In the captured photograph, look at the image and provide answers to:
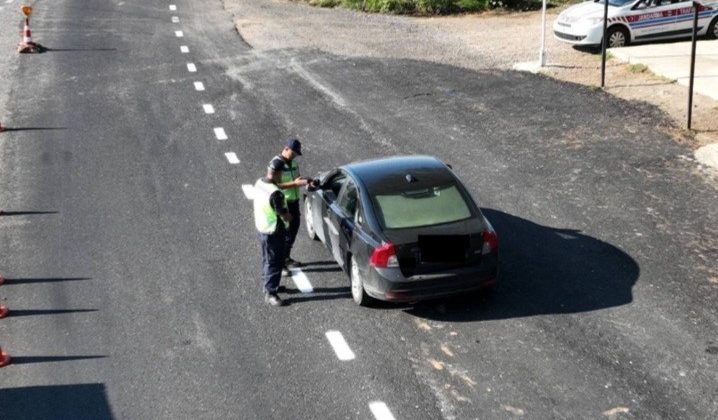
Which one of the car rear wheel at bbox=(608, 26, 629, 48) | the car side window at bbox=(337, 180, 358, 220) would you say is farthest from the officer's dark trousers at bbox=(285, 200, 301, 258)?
the car rear wheel at bbox=(608, 26, 629, 48)

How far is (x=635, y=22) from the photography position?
23703 mm

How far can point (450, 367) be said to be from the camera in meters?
9.48

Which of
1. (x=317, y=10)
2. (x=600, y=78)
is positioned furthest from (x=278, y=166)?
(x=317, y=10)

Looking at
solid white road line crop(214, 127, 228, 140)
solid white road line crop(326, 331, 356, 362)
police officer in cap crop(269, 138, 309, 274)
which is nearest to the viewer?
solid white road line crop(326, 331, 356, 362)

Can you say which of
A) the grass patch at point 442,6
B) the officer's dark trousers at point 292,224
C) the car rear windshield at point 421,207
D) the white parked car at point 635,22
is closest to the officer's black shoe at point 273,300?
the officer's dark trousers at point 292,224

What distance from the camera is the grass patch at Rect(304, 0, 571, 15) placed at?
3067cm

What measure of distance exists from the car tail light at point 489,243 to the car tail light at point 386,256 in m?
1.03

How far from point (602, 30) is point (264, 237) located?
15.0m

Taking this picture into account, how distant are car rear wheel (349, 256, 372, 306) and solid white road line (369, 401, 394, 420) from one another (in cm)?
210

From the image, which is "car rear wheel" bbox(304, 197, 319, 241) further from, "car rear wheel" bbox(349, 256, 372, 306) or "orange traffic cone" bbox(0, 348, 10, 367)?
"orange traffic cone" bbox(0, 348, 10, 367)

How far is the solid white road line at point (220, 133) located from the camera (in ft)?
59.0

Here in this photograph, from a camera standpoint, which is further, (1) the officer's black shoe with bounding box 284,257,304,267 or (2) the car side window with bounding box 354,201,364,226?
(1) the officer's black shoe with bounding box 284,257,304,267

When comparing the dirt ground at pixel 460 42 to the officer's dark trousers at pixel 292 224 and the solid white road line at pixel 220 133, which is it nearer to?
the solid white road line at pixel 220 133

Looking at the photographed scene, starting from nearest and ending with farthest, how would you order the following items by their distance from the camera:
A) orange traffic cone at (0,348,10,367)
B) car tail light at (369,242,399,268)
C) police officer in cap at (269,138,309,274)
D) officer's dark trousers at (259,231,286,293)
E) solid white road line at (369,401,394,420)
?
solid white road line at (369,401,394,420)
orange traffic cone at (0,348,10,367)
car tail light at (369,242,399,268)
officer's dark trousers at (259,231,286,293)
police officer in cap at (269,138,309,274)
